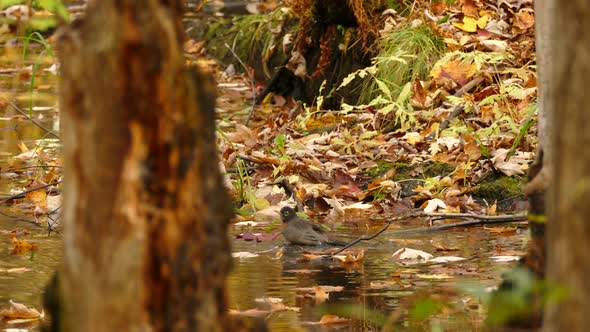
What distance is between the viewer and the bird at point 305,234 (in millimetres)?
6402

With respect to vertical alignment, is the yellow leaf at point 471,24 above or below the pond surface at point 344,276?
above

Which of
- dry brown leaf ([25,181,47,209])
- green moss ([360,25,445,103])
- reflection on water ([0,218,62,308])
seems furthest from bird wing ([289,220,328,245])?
green moss ([360,25,445,103])

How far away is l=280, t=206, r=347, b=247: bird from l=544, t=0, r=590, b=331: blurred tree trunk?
3.98 metres

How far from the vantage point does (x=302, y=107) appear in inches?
451

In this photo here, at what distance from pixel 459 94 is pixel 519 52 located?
71 centimetres

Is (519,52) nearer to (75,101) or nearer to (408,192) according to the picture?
(408,192)

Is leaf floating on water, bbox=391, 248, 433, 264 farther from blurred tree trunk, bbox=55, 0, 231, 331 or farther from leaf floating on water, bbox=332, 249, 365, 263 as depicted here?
blurred tree trunk, bbox=55, 0, 231, 331

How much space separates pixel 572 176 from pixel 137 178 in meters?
0.96

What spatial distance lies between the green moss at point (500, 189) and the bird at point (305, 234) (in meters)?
1.38

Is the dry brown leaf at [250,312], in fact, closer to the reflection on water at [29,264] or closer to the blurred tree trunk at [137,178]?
the reflection on water at [29,264]

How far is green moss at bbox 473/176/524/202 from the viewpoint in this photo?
289 inches

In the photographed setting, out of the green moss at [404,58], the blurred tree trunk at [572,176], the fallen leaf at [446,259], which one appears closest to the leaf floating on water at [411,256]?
the fallen leaf at [446,259]

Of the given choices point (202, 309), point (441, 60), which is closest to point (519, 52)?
point (441, 60)

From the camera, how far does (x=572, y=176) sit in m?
2.36
